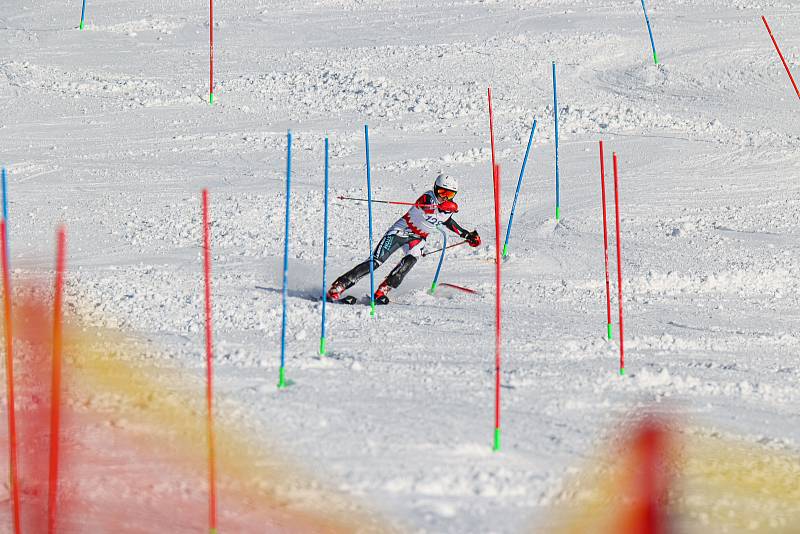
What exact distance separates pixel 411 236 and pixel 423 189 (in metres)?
4.40

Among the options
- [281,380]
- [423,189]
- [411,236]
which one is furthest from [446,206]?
[423,189]

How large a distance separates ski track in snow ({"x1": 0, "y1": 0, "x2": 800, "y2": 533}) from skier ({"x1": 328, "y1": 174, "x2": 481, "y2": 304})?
16.7 inches

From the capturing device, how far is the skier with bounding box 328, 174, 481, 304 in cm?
1122

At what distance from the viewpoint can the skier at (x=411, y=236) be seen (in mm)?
11219

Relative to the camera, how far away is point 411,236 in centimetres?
1149

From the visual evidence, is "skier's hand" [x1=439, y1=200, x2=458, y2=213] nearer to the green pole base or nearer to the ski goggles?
the ski goggles

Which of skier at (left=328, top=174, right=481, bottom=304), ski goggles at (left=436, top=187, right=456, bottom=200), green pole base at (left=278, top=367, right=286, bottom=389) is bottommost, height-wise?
green pole base at (left=278, top=367, right=286, bottom=389)

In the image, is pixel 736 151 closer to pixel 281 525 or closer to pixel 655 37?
pixel 655 37

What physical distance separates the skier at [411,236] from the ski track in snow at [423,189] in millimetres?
424

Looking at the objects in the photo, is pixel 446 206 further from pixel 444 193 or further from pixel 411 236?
pixel 411 236

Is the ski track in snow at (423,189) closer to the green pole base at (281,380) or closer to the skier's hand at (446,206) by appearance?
Answer: the green pole base at (281,380)

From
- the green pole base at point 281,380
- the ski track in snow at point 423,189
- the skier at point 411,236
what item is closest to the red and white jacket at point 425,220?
the skier at point 411,236

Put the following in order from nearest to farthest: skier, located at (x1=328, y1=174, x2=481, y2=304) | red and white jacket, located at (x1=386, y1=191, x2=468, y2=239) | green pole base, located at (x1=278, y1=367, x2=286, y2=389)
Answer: green pole base, located at (x1=278, y1=367, x2=286, y2=389)
skier, located at (x1=328, y1=174, x2=481, y2=304)
red and white jacket, located at (x1=386, y1=191, x2=468, y2=239)

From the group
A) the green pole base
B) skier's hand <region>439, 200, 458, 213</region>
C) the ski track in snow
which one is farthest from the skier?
the green pole base
